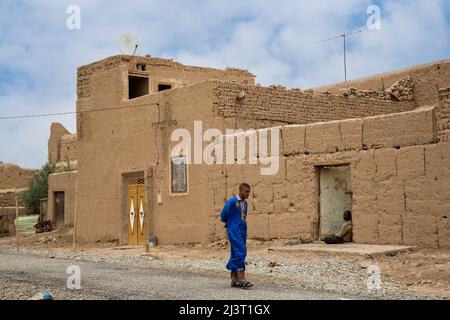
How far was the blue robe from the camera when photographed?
8.62 meters

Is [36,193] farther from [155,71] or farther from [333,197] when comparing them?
[333,197]

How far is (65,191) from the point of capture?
25609 mm

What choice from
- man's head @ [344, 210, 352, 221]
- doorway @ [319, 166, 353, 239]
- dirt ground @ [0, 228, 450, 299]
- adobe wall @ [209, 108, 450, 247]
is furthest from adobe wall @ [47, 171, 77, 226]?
man's head @ [344, 210, 352, 221]

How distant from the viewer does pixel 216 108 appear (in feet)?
53.0

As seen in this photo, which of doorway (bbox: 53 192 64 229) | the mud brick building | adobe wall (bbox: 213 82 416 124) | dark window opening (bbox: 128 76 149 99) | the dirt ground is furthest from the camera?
doorway (bbox: 53 192 64 229)

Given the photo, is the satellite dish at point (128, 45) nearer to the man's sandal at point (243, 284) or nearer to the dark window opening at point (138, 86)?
the dark window opening at point (138, 86)

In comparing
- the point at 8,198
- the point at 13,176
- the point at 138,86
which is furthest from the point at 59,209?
the point at 13,176

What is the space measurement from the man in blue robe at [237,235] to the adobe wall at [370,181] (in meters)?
4.23

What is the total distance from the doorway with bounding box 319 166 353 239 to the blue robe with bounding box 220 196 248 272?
16.4ft

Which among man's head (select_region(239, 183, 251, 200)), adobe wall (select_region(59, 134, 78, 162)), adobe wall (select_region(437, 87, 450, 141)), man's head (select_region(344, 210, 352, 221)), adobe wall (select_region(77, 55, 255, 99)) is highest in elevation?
adobe wall (select_region(77, 55, 255, 99))

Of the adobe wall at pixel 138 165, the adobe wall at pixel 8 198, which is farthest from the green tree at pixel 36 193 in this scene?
the adobe wall at pixel 138 165

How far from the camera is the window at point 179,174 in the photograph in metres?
17.0

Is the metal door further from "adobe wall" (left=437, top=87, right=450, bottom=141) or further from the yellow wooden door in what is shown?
"adobe wall" (left=437, top=87, right=450, bottom=141)
